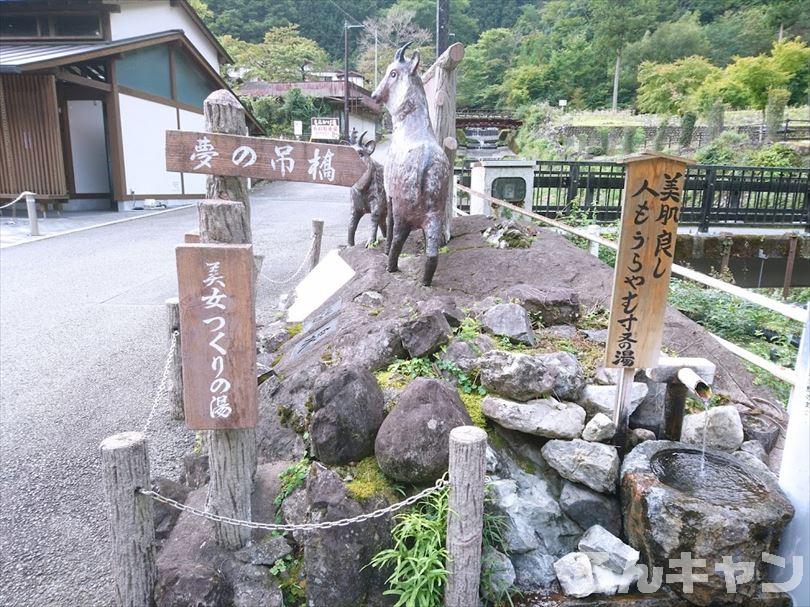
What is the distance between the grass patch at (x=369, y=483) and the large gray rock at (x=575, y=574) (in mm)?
886

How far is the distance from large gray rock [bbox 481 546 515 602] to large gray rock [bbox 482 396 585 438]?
0.67 metres

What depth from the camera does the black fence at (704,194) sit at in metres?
10.9

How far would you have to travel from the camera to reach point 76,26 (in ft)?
53.6

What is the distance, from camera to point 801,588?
250 cm

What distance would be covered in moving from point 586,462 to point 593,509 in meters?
0.25

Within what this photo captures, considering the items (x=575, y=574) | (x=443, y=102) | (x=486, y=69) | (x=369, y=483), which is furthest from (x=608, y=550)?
(x=486, y=69)

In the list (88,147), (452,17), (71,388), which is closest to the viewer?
(71,388)

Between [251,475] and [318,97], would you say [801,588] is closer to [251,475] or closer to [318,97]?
[251,475]

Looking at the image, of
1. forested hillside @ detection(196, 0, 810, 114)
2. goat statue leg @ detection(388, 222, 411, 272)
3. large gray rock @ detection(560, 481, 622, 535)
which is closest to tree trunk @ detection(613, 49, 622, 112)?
forested hillside @ detection(196, 0, 810, 114)

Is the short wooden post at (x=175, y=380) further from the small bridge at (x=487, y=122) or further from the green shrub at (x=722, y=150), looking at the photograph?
the small bridge at (x=487, y=122)

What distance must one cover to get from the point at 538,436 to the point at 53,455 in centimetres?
349

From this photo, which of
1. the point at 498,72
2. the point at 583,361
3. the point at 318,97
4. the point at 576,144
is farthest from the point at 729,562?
the point at 498,72

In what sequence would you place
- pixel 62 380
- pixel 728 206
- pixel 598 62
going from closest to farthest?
1. pixel 62 380
2. pixel 728 206
3. pixel 598 62

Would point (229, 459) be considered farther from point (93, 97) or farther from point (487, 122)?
point (487, 122)
